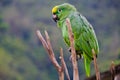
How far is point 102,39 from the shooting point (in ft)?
9.75

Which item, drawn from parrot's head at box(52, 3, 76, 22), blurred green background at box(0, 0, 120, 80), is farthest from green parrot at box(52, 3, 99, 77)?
blurred green background at box(0, 0, 120, 80)

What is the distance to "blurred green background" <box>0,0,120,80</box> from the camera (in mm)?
2902

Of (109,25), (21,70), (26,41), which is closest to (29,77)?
(21,70)

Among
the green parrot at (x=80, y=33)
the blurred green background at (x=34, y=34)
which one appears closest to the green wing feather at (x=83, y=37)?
the green parrot at (x=80, y=33)

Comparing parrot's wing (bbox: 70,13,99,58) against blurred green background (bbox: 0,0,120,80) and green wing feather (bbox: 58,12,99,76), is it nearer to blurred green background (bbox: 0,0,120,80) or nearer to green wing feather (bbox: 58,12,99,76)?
green wing feather (bbox: 58,12,99,76)

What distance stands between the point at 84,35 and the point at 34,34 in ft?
6.64

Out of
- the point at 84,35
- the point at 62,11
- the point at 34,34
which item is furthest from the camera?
the point at 34,34

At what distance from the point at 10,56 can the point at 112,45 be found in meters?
0.84

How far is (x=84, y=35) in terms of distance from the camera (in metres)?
0.97

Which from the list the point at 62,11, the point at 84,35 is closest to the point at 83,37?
the point at 84,35

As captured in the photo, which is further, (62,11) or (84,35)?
(62,11)

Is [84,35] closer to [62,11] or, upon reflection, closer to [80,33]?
[80,33]

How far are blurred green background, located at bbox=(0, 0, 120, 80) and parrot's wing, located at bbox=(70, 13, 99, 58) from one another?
5.91ft

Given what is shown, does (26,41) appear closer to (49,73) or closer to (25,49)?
(25,49)
